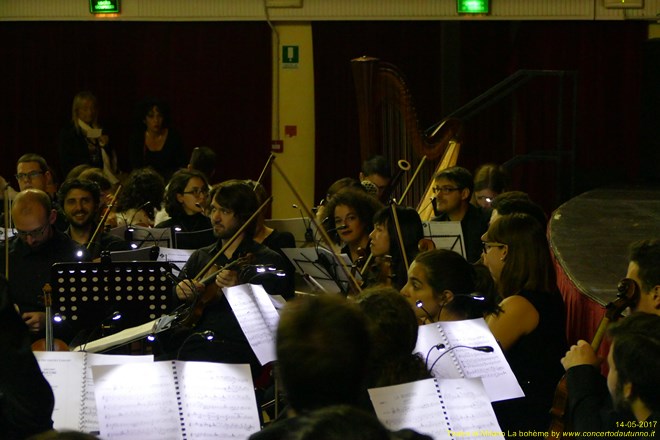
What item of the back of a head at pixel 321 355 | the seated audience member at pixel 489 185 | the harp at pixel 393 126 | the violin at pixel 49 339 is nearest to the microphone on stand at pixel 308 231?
the harp at pixel 393 126

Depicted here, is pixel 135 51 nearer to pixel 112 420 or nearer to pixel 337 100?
pixel 337 100

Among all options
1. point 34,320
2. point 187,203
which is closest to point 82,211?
point 187,203

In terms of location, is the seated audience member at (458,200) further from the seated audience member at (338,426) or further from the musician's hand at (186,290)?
the seated audience member at (338,426)

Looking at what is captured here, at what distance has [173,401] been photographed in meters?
2.83

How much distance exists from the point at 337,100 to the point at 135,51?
2.14 m

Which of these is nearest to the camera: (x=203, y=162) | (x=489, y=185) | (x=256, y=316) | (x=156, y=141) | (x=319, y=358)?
(x=319, y=358)

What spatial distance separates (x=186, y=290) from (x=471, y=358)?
188 cm

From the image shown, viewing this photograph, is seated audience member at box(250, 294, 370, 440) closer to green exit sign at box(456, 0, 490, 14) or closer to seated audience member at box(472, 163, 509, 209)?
seated audience member at box(472, 163, 509, 209)

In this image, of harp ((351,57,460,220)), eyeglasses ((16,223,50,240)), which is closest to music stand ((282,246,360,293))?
eyeglasses ((16,223,50,240))

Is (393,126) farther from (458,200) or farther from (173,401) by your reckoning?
(173,401)

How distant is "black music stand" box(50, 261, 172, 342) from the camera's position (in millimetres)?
4551

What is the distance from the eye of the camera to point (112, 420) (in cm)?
277

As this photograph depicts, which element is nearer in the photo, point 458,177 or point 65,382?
point 65,382

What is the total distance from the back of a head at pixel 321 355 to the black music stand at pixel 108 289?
2.46m
